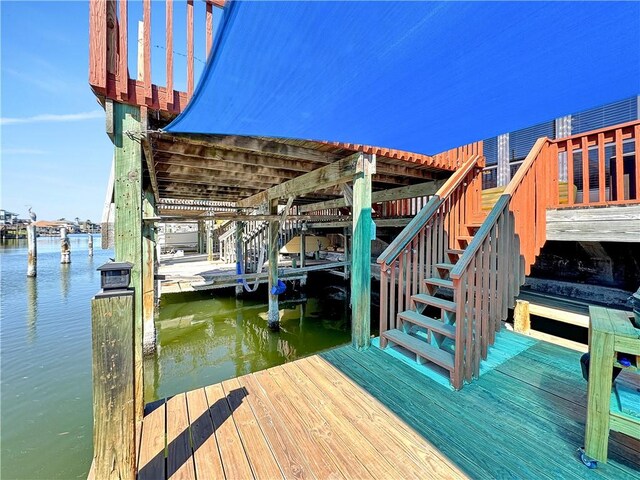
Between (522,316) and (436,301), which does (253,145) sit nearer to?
(436,301)

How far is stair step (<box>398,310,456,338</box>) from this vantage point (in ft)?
8.14

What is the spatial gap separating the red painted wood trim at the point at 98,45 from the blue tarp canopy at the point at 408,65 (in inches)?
22.4

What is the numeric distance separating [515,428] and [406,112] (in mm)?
2409

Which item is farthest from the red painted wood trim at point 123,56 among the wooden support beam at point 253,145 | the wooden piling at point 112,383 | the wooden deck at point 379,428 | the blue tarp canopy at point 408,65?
the wooden deck at point 379,428

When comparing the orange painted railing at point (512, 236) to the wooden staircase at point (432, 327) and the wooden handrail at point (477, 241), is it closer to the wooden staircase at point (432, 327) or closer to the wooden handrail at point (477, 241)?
the wooden handrail at point (477, 241)

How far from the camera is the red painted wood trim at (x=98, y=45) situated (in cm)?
179

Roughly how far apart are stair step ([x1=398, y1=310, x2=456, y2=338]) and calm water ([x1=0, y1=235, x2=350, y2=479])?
10.9ft

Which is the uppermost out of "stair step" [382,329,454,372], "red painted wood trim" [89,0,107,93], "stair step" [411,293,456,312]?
"red painted wood trim" [89,0,107,93]

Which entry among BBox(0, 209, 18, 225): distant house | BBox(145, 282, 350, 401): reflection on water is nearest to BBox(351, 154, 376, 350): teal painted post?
BBox(145, 282, 350, 401): reflection on water

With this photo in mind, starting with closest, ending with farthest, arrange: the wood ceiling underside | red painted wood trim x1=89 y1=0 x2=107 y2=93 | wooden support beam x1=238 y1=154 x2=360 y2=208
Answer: red painted wood trim x1=89 y1=0 x2=107 y2=93
the wood ceiling underside
wooden support beam x1=238 y1=154 x2=360 y2=208

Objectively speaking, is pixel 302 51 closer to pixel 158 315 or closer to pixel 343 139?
pixel 343 139

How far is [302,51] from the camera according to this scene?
1.36 meters

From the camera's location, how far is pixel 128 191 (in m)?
2.13

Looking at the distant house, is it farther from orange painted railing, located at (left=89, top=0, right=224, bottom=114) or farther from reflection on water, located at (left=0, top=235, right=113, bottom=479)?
orange painted railing, located at (left=89, top=0, right=224, bottom=114)
